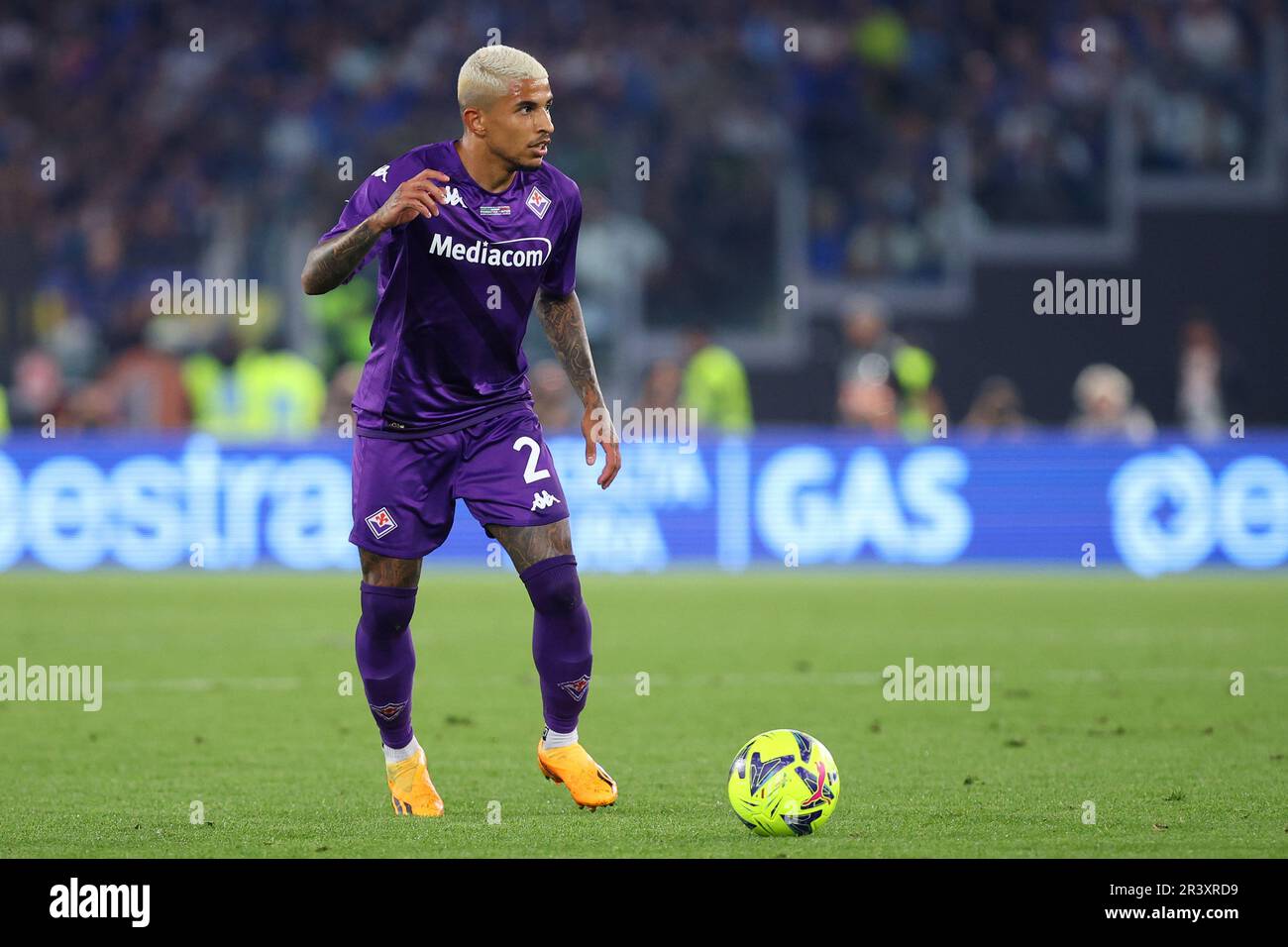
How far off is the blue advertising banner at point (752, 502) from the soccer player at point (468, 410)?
380 inches

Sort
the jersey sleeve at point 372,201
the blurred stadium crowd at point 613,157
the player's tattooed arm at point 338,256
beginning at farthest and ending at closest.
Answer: the blurred stadium crowd at point 613,157 → the jersey sleeve at point 372,201 → the player's tattooed arm at point 338,256

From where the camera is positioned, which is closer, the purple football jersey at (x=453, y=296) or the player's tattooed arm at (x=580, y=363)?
the purple football jersey at (x=453, y=296)

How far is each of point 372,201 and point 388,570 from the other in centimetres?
117

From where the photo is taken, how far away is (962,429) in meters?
19.9

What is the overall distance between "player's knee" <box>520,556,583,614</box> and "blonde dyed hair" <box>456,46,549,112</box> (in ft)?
4.78

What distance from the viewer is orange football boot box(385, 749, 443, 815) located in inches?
256

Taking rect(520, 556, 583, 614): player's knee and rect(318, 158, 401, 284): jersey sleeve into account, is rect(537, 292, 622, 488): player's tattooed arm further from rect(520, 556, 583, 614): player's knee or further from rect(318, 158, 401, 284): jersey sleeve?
rect(318, 158, 401, 284): jersey sleeve

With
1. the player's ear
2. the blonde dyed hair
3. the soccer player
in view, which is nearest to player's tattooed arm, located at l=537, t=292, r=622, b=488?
the soccer player

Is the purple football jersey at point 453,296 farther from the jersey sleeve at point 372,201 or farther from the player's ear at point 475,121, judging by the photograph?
the player's ear at point 475,121

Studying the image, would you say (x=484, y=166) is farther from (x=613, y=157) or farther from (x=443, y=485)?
(x=613, y=157)

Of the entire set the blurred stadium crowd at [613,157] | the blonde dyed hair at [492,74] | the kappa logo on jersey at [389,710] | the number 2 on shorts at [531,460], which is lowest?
the kappa logo on jersey at [389,710]

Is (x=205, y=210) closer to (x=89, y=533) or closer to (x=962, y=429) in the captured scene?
(x=89, y=533)

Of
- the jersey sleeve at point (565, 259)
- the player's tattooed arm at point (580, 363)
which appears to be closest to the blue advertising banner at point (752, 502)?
the player's tattooed arm at point (580, 363)

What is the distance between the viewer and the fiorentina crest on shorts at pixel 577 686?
668 cm
